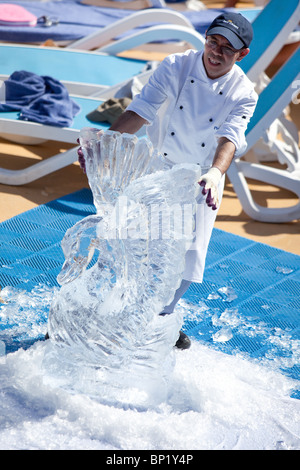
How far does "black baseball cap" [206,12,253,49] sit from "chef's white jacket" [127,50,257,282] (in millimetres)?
182

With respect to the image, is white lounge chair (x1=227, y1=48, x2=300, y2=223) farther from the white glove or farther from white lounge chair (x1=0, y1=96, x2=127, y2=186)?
the white glove

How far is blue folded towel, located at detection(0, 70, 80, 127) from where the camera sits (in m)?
4.97

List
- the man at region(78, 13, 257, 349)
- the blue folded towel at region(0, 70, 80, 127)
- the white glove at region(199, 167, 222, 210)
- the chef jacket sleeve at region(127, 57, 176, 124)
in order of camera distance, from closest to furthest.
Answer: the white glove at region(199, 167, 222, 210)
the man at region(78, 13, 257, 349)
the chef jacket sleeve at region(127, 57, 176, 124)
the blue folded towel at region(0, 70, 80, 127)

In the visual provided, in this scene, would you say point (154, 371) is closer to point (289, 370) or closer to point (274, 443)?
point (274, 443)

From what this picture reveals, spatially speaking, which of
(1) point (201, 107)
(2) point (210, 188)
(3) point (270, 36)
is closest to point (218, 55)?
(1) point (201, 107)

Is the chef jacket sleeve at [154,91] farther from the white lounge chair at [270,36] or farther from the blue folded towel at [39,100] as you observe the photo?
the white lounge chair at [270,36]

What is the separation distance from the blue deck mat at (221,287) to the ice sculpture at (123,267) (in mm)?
581

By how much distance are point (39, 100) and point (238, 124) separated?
2.67 metres

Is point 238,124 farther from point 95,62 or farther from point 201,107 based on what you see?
point 95,62

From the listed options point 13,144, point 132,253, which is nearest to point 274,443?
point 132,253

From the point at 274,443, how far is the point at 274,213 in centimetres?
252

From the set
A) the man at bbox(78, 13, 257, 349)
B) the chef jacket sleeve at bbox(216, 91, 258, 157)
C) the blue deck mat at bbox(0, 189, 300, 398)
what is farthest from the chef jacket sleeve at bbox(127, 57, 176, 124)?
the blue deck mat at bbox(0, 189, 300, 398)

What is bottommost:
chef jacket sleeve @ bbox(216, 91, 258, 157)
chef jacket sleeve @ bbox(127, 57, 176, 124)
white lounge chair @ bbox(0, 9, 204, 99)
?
white lounge chair @ bbox(0, 9, 204, 99)

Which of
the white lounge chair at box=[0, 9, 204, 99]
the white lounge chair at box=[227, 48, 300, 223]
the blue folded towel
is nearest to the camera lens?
the white lounge chair at box=[227, 48, 300, 223]
